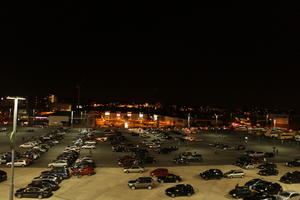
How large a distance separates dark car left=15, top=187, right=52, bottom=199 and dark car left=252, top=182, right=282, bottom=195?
16962 millimetres

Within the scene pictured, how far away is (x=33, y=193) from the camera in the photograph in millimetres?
21359

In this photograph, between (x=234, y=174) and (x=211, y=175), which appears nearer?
(x=211, y=175)

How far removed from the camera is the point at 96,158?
3709cm

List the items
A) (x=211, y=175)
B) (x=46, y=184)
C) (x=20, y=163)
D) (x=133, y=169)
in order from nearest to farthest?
(x=46, y=184), (x=211, y=175), (x=133, y=169), (x=20, y=163)

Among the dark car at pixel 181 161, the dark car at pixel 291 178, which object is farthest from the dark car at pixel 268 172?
the dark car at pixel 181 161

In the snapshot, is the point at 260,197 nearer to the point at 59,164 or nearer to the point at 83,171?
the point at 83,171

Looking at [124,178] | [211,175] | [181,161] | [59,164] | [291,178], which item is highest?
[291,178]

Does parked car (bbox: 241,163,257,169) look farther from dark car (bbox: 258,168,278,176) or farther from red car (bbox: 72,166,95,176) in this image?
red car (bbox: 72,166,95,176)

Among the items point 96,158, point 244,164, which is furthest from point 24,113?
point 244,164

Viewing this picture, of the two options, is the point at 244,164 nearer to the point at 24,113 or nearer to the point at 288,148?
the point at 288,148

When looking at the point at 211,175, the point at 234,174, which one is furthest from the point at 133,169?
the point at 234,174

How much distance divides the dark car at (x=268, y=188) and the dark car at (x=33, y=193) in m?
17.0

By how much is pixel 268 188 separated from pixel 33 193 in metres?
19.0

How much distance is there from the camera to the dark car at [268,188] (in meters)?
22.8
